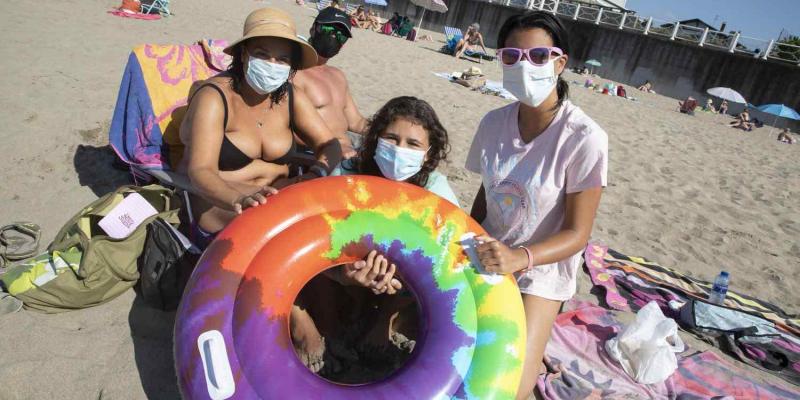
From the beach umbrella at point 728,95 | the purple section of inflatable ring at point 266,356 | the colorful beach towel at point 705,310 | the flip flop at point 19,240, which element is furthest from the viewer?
the beach umbrella at point 728,95

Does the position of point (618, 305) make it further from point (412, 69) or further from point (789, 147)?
point (789, 147)

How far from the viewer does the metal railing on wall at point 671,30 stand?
18.0m

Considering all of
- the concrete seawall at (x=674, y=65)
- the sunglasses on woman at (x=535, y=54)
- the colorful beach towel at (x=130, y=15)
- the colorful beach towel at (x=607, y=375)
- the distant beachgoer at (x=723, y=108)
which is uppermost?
the concrete seawall at (x=674, y=65)

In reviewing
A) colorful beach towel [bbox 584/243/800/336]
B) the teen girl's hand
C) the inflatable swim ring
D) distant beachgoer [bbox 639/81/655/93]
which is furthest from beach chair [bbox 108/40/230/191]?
distant beachgoer [bbox 639/81/655/93]

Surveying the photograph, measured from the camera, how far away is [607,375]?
2.53 meters

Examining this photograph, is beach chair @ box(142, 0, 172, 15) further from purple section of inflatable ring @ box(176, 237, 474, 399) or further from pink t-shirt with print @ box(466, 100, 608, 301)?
purple section of inflatable ring @ box(176, 237, 474, 399)

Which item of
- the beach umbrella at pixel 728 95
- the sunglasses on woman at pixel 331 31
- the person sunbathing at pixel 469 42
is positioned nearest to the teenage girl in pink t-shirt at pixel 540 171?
the sunglasses on woman at pixel 331 31

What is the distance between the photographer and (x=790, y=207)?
19.8 ft

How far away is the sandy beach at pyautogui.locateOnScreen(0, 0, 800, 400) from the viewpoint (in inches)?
82.3

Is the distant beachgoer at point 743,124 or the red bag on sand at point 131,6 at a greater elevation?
the distant beachgoer at point 743,124

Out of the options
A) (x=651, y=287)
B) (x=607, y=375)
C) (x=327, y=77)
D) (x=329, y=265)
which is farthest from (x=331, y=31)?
(x=651, y=287)

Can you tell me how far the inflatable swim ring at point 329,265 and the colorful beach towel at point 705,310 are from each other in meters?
1.93

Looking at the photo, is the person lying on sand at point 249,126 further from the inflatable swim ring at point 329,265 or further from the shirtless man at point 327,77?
the shirtless man at point 327,77

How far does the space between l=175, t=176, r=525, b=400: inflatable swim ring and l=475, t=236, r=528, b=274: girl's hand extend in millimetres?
46
